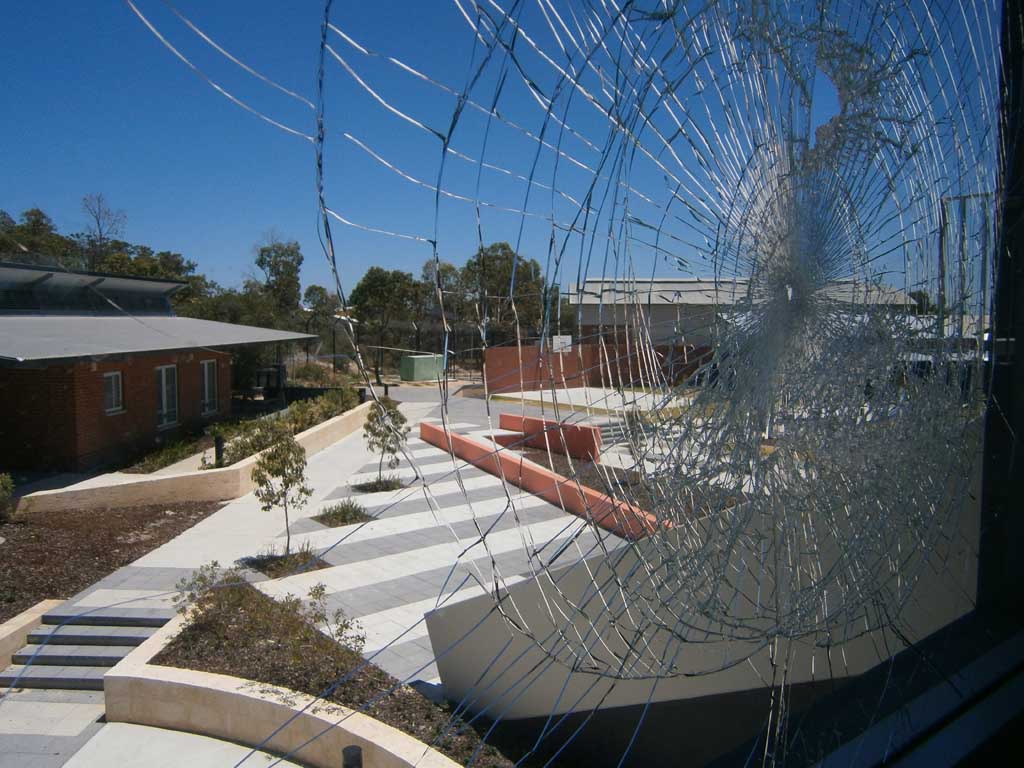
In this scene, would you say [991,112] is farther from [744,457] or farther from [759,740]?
[759,740]

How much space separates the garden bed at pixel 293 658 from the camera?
13.8ft

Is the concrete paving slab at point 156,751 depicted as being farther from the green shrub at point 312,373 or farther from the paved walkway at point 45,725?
the green shrub at point 312,373

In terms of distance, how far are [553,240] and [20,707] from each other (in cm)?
520

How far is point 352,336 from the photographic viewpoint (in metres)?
1.78

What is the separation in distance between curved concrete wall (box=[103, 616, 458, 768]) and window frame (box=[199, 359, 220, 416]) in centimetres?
1122

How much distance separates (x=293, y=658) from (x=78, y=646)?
7.56ft

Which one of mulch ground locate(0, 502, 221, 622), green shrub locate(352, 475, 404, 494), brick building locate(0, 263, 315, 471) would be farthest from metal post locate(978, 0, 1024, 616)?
brick building locate(0, 263, 315, 471)

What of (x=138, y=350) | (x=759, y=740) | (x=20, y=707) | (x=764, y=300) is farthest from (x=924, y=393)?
(x=138, y=350)

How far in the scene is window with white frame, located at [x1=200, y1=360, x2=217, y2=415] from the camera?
1587 cm

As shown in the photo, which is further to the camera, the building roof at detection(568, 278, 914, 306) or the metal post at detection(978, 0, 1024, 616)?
the metal post at detection(978, 0, 1024, 616)

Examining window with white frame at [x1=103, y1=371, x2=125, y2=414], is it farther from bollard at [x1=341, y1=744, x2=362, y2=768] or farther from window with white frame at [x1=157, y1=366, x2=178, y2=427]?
bollard at [x1=341, y1=744, x2=362, y2=768]

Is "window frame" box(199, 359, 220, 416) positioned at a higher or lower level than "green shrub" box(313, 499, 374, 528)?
higher

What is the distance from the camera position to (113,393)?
1202 cm

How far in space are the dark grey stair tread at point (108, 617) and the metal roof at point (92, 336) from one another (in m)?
2.42
